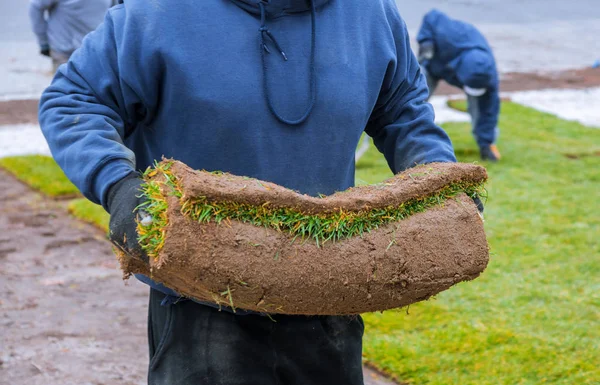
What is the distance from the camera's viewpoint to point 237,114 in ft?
6.90

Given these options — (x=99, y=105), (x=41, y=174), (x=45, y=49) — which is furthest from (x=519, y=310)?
(x=45, y=49)

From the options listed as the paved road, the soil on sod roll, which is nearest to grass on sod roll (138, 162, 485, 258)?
the soil on sod roll

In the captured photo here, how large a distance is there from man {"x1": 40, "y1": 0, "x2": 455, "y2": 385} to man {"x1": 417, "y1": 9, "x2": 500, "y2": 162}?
5168 millimetres

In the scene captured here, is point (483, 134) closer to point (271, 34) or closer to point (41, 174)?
point (41, 174)

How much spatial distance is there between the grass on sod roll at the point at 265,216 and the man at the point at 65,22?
5244 millimetres

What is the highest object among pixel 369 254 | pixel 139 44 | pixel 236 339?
pixel 139 44

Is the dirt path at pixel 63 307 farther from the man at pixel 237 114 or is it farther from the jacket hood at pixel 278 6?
the jacket hood at pixel 278 6

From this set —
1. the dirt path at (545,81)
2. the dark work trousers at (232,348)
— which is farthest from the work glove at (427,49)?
the dark work trousers at (232,348)

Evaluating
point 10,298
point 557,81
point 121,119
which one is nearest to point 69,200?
point 10,298

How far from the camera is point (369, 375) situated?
3816mm

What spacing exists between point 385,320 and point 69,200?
306 centimetres

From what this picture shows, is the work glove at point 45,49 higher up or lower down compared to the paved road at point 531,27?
higher up

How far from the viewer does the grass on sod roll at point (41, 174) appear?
6555 millimetres

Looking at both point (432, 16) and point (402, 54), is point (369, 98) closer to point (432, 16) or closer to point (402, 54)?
point (402, 54)
